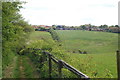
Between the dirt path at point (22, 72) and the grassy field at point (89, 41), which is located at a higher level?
the grassy field at point (89, 41)

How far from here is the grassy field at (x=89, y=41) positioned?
28969 mm

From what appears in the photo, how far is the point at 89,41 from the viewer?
1334 inches

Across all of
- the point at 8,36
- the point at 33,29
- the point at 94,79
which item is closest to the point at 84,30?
the point at 33,29

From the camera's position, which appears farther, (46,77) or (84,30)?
(84,30)

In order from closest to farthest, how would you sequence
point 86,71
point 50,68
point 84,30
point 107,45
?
point 86,71, point 50,68, point 107,45, point 84,30

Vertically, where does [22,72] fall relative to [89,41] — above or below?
below

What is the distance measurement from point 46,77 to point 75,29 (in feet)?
80.2

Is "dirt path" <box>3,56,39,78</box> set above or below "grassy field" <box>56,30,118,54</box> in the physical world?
below

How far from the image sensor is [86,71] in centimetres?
662

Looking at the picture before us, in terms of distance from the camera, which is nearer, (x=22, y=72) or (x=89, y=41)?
(x=22, y=72)

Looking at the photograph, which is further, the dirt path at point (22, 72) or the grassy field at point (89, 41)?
the grassy field at point (89, 41)

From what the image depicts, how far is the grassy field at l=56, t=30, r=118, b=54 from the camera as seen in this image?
29.0 m

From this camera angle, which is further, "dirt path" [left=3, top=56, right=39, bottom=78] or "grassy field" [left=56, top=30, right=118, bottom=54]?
"grassy field" [left=56, top=30, right=118, bottom=54]

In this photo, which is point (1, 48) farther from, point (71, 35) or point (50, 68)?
point (71, 35)
